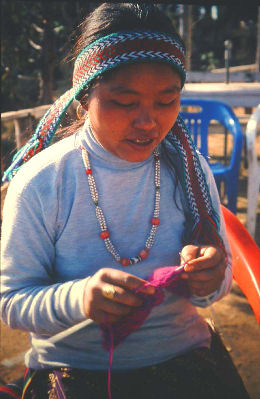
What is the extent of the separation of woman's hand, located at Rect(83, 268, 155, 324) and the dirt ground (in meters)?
1.42

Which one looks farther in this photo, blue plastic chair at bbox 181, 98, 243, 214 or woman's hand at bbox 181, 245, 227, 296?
blue plastic chair at bbox 181, 98, 243, 214

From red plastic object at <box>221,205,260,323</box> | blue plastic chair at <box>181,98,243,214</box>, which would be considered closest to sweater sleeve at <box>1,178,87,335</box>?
red plastic object at <box>221,205,260,323</box>

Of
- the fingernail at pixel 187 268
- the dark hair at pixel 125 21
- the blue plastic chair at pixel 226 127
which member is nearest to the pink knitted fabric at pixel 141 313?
the fingernail at pixel 187 268

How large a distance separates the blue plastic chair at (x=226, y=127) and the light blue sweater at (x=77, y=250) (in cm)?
203

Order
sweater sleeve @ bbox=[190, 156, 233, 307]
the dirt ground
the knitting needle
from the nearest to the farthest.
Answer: the knitting needle
sweater sleeve @ bbox=[190, 156, 233, 307]
the dirt ground

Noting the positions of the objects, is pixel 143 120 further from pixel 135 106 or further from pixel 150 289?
pixel 150 289

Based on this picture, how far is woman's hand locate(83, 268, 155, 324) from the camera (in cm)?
97

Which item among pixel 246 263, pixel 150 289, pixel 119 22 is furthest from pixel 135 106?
pixel 246 263

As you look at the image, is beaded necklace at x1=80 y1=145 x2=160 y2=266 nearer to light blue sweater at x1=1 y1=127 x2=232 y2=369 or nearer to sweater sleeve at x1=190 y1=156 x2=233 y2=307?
light blue sweater at x1=1 y1=127 x2=232 y2=369

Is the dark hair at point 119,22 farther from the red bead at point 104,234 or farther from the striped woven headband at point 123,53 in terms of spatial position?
the red bead at point 104,234

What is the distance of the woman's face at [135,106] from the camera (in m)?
1.08

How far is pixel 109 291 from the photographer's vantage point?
3.15 ft

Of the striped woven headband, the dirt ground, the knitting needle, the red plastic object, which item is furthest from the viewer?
the dirt ground

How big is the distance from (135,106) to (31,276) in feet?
1.96
